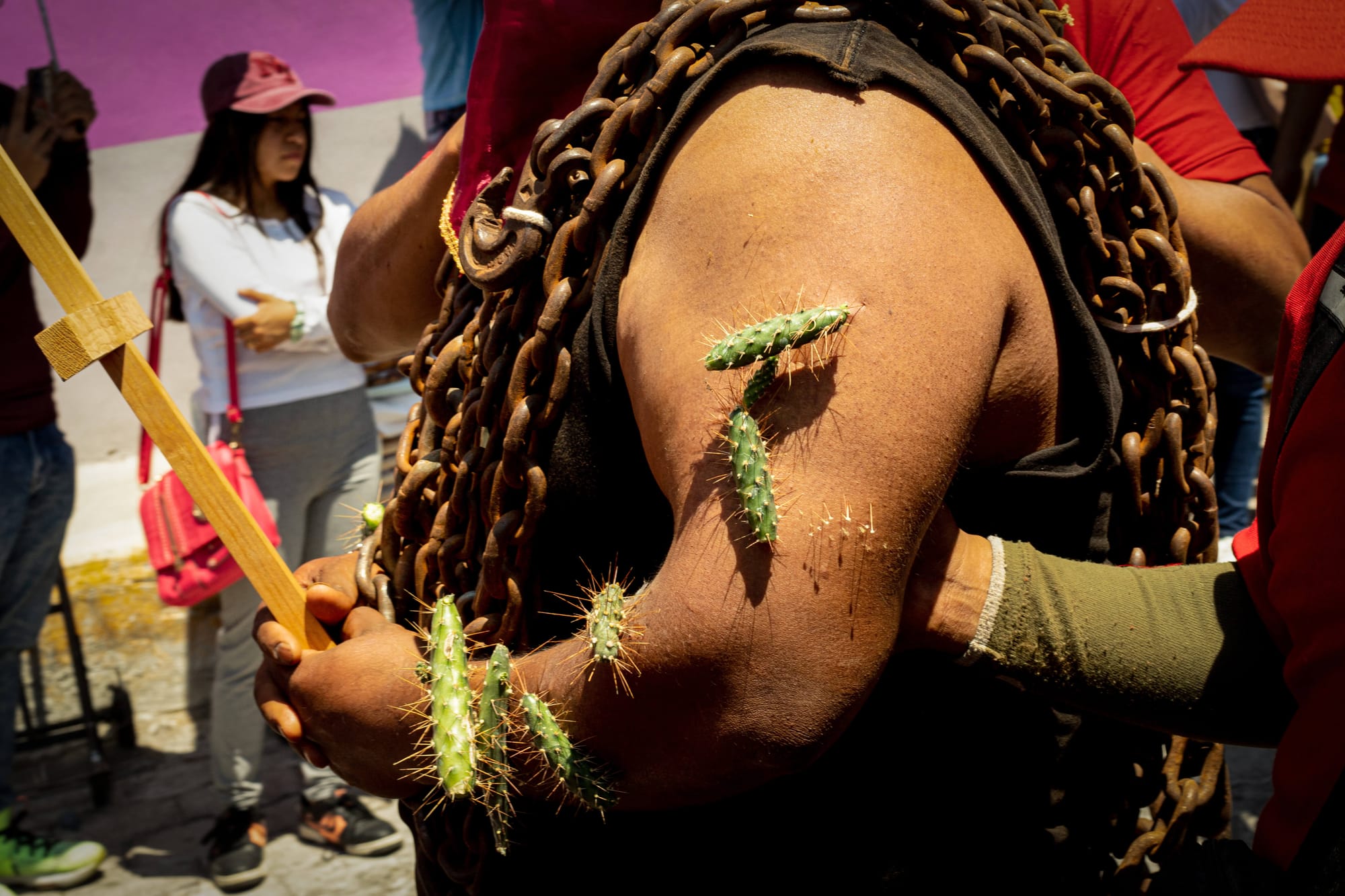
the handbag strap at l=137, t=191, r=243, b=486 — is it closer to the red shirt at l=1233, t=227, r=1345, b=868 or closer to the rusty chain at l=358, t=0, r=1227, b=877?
the rusty chain at l=358, t=0, r=1227, b=877

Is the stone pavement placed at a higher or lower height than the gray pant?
lower

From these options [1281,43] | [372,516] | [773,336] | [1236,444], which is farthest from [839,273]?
[1236,444]

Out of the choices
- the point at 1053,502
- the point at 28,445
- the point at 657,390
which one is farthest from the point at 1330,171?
the point at 28,445

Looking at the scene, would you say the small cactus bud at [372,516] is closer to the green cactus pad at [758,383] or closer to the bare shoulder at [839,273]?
the bare shoulder at [839,273]

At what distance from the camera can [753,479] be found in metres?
0.99

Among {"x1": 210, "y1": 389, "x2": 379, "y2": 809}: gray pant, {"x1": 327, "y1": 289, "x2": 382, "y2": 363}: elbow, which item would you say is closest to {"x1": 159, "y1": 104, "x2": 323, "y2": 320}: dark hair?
{"x1": 210, "y1": 389, "x2": 379, "y2": 809}: gray pant

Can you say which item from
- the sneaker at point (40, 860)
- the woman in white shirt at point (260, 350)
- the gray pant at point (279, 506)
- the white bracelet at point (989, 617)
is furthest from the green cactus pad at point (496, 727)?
the sneaker at point (40, 860)

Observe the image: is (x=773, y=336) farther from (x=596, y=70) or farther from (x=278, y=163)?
(x=278, y=163)

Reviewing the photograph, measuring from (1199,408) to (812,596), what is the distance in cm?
68

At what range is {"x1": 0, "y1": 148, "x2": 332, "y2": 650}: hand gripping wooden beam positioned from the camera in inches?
56.7

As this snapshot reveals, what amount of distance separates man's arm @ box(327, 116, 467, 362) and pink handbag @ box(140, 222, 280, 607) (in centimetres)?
162

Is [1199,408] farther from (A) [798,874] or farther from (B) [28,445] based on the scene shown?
(B) [28,445]

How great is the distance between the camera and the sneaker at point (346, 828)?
3852 mm

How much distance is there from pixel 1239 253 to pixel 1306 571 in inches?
24.9
